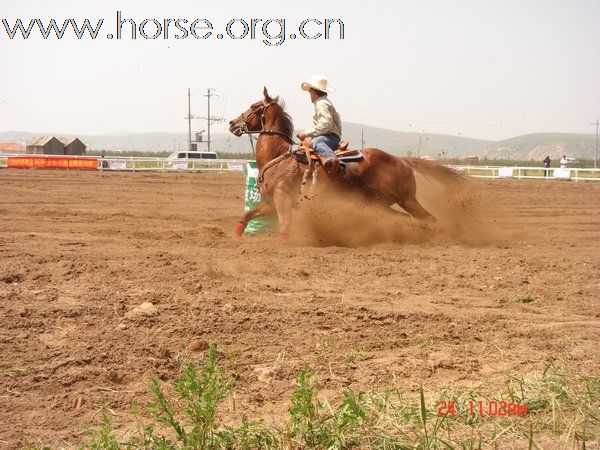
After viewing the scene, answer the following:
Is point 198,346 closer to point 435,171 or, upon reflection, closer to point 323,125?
point 323,125

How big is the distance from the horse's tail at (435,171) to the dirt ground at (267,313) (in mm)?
960

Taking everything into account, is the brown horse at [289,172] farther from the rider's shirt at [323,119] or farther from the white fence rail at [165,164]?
the white fence rail at [165,164]

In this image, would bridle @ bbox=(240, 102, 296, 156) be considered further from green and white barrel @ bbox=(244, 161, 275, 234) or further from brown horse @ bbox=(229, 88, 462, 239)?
green and white barrel @ bbox=(244, 161, 275, 234)

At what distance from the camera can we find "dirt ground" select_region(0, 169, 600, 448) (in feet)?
14.5

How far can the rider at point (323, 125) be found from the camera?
10.7 metres

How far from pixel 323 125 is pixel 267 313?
17.4ft

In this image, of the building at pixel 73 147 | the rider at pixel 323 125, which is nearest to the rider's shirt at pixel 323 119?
the rider at pixel 323 125

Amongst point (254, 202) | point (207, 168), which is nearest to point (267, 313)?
point (254, 202)

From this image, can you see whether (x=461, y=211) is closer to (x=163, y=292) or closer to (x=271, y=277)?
(x=271, y=277)

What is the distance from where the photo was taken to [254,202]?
12.3 metres

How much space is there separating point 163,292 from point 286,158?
A: 185 inches

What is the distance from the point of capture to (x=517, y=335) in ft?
17.9

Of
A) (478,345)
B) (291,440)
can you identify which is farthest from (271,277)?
(291,440)
